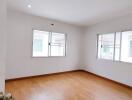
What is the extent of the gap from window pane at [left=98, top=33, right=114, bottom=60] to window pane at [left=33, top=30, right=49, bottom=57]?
2372mm

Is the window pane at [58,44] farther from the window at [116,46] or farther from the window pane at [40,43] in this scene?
the window at [116,46]

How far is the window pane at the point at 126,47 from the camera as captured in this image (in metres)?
3.29

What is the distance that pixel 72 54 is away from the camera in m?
4.94

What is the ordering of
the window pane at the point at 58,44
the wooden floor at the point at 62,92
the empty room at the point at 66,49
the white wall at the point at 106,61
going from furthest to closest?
1. the window pane at the point at 58,44
2. the white wall at the point at 106,61
3. the empty room at the point at 66,49
4. the wooden floor at the point at 62,92

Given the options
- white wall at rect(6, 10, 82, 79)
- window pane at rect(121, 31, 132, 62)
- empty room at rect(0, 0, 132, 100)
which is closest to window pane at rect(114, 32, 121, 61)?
empty room at rect(0, 0, 132, 100)

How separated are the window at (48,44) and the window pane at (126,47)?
2.44 meters

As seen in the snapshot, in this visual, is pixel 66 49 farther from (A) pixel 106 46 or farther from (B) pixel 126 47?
(B) pixel 126 47

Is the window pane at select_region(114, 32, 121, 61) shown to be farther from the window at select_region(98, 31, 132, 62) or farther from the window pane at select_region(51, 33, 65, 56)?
the window pane at select_region(51, 33, 65, 56)

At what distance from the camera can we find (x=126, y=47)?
11.2 ft

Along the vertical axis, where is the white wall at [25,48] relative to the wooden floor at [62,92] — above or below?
above

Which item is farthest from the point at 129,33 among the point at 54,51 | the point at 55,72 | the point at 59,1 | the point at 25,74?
the point at 25,74

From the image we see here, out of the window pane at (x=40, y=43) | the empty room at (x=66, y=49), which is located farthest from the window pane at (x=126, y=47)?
the window pane at (x=40, y=43)

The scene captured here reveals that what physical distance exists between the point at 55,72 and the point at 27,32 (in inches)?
81.0

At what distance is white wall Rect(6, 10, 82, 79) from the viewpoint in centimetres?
331
